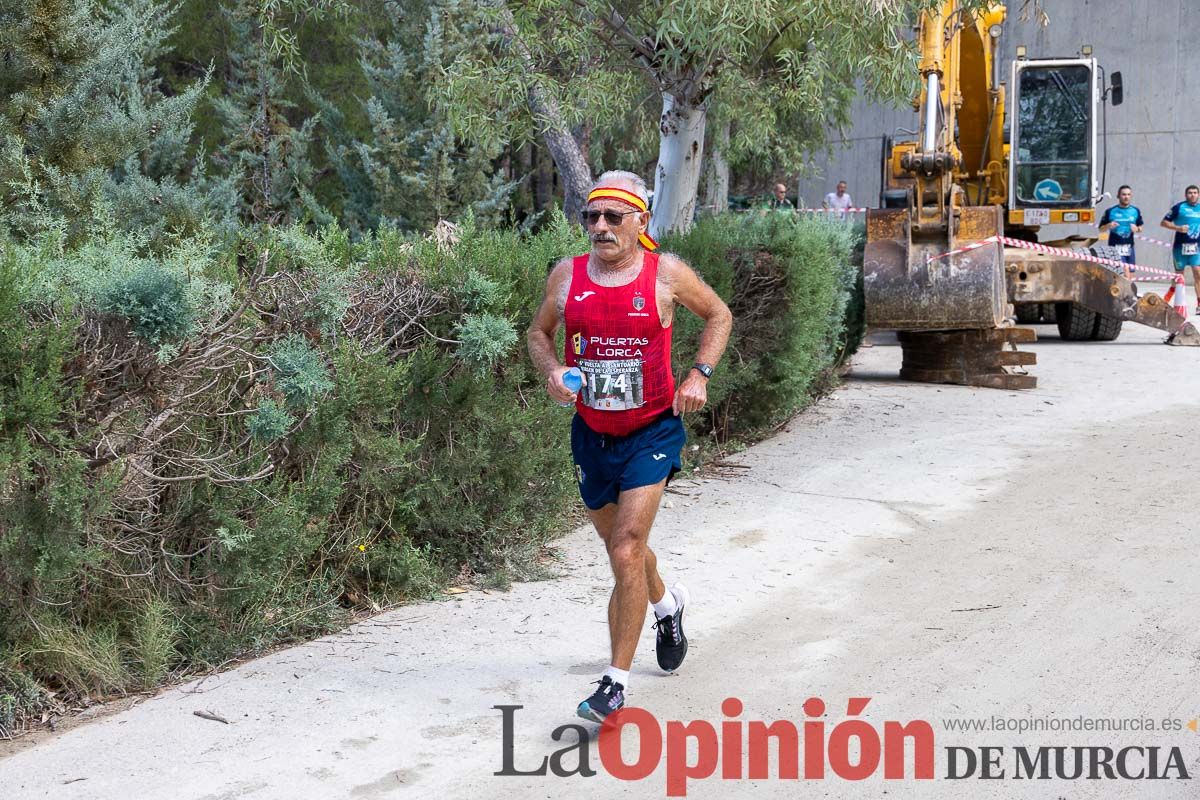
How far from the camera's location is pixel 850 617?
6152 millimetres


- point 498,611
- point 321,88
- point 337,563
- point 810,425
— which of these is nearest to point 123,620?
point 337,563

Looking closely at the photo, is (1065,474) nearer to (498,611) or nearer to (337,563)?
(498,611)

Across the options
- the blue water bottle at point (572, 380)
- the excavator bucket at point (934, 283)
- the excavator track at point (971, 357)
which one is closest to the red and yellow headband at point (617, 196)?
the blue water bottle at point (572, 380)

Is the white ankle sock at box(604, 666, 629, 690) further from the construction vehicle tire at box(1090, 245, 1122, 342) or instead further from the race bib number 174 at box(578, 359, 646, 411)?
the construction vehicle tire at box(1090, 245, 1122, 342)

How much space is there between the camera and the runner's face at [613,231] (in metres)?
4.89

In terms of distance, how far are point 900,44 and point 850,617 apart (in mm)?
5438

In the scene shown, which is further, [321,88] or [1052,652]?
[321,88]

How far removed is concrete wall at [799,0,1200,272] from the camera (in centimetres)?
2803

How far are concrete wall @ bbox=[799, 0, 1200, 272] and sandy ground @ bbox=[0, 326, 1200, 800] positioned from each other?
812 inches

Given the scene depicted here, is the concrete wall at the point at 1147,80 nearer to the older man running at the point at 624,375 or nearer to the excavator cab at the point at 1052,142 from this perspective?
the excavator cab at the point at 1052,142

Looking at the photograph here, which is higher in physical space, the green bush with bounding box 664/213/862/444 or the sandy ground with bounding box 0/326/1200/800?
the green bush with bounding box 664/213/862/444

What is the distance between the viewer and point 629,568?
488 centimetres

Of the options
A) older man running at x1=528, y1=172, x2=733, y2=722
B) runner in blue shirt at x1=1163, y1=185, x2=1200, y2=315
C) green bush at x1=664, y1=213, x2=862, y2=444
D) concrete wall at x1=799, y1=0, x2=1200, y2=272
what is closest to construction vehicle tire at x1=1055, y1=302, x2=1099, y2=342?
runner in blue shirt at x1=1163, y1=185, x2=1200, y2=315

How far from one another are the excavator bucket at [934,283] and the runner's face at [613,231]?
782 centimetres
